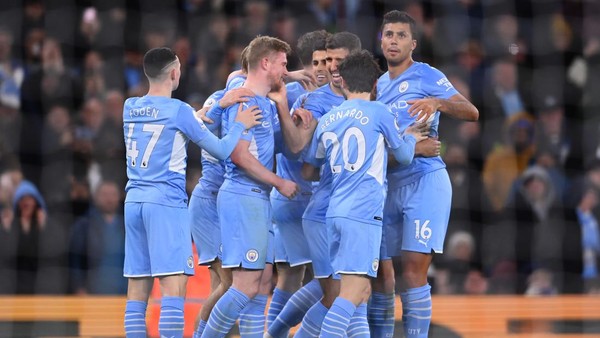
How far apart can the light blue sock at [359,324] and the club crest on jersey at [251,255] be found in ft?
2.22

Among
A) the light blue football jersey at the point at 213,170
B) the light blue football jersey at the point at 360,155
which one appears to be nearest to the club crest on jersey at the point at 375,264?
the light blue football jersey at the point at 360,155

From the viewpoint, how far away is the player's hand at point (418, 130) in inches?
267

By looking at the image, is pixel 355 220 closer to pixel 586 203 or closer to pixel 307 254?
pixel 307 254

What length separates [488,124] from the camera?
10.9 meters

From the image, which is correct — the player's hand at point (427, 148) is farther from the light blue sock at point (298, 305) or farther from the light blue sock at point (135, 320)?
the light blue sock at point (135, 320)

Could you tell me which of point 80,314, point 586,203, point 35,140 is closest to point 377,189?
point 80,314

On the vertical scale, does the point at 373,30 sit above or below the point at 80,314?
above

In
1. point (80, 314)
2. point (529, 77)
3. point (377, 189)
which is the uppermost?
point (529, 77)

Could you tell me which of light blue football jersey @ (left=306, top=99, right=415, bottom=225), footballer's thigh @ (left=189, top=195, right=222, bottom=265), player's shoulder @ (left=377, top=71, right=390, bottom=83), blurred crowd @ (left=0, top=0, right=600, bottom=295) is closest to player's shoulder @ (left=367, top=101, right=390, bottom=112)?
light blue football jersey @ (left=306, top=99, right=415, bottom=225)

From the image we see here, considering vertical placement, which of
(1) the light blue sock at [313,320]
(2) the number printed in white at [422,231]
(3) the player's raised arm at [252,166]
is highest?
(3) the player's raised arm at [252,166]

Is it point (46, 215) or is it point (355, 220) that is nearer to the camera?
point (355, 220)

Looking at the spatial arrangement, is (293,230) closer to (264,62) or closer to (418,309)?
(418,309)

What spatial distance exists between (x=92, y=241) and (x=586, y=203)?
461 cm

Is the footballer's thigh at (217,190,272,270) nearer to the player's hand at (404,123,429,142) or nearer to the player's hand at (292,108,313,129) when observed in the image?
the player's hand at (292,108,313,129)
